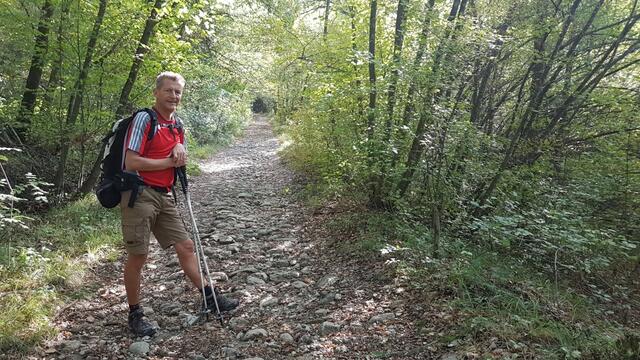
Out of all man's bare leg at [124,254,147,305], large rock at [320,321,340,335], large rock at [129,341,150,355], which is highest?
man's bare leg at [124,254,147,305]

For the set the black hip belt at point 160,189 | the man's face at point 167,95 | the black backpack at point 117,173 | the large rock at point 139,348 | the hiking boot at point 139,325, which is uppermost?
the man's face at point 167,95

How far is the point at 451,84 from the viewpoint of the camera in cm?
637

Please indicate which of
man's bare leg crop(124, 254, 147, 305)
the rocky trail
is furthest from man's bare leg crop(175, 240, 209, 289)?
the rocky trail

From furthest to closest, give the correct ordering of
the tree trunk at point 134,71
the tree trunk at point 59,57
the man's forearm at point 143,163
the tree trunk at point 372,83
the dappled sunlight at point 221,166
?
the dappled sunlight at point 221,166 < the tree trunk at point 134,71 < the tree trunk at point 372,83 < the tree trunk at point 59,57 < the man's forearm at point 143,163

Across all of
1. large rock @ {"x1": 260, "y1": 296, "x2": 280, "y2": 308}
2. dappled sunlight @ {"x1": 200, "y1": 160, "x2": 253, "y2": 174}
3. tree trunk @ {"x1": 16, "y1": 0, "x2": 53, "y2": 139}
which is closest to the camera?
large rock @ {"x1": 260, "y1": 296, "x2": 280, "y2": 308}

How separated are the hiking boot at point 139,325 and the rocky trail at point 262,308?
0.08 meters

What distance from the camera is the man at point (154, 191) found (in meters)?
3.98

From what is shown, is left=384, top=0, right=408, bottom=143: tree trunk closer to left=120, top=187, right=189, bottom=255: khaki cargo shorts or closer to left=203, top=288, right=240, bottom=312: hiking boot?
left=203, top=288, right=240, bottom=312: hiking boot

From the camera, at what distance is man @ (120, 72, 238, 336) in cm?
398

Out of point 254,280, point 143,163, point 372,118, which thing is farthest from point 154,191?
point 372,118

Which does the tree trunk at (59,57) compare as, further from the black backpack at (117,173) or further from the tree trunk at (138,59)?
the black backpack at (117,173)

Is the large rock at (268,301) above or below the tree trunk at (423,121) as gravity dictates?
below

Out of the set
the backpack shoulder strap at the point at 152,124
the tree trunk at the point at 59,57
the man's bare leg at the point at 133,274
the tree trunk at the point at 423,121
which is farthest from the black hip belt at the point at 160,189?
the tree trunk at the point at 59,57

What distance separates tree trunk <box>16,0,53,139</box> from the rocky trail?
11.8 feet
